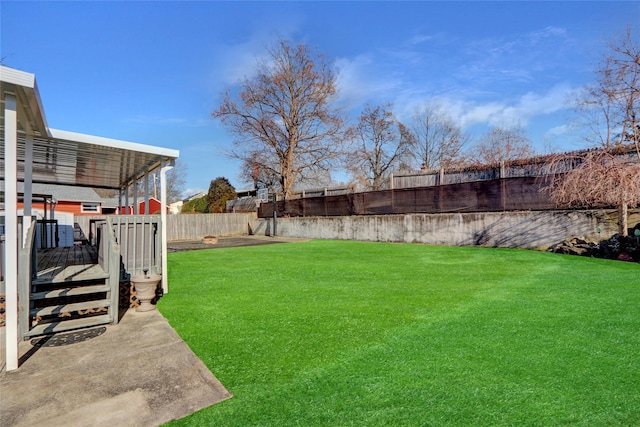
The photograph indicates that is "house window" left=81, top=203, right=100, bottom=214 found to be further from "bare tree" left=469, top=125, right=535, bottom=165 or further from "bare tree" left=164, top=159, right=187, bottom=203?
"bare tree" left=469, top=125, right=535, bottom=165

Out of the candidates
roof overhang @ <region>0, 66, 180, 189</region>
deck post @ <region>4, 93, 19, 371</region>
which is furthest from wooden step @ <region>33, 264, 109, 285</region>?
roof overhang @ <region>0, 66, 180, 189</region>

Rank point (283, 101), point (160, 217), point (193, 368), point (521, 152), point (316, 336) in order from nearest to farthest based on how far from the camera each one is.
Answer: point (193, 368)
point (316, 336)
point (160, 217)
point (521, 152)
point (283, 101)

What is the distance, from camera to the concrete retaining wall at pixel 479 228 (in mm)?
9156

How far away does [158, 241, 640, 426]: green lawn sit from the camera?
6.57ft

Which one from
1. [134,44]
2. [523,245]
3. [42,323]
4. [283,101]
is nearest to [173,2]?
[134,44]

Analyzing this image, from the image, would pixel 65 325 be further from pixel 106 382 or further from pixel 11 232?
pixel 106 382

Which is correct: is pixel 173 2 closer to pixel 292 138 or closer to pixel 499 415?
pixel 499 415

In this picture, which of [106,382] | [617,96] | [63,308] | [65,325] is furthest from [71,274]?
[617,96]

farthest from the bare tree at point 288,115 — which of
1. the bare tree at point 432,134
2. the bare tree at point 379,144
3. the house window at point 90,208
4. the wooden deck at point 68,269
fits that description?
the wooden deck at point 68,269

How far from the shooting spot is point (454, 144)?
82.3 ft

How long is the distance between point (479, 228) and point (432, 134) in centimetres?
1663

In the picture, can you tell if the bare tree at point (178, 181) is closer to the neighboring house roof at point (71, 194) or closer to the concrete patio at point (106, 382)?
the neighboring house roof at point (71, 194)

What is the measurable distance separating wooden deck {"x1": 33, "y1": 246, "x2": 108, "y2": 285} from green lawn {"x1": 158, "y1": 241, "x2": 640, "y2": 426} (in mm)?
1047

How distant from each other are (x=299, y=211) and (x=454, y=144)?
14.3 meters
